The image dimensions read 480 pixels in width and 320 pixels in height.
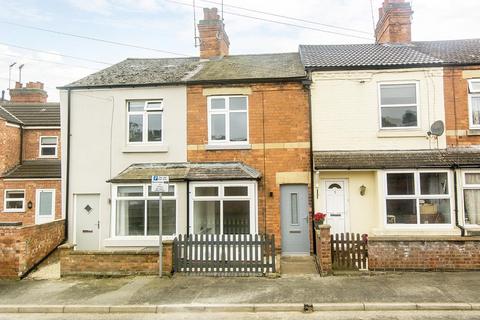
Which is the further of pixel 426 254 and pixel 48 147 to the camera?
pixel 48 147

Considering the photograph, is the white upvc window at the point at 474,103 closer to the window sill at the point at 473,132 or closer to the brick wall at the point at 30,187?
the window sill at the point at 473,132

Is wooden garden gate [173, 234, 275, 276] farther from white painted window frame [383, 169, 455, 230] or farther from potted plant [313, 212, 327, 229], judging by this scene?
white painted window frame [383, 169, 455, 230]

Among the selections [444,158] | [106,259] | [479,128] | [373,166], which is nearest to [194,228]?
[106,259]

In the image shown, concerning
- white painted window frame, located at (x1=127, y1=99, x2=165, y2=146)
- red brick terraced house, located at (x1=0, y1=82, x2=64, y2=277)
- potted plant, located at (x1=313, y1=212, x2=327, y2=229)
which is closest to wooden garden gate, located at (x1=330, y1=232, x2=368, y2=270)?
potted plant, located at (x1=313, y1=212, x2=327, y2=229)

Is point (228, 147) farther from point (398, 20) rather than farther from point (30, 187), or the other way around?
point (30, 187)

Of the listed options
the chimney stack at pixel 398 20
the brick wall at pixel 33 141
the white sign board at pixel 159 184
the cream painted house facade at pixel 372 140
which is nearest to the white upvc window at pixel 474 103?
the cream painted house facade at pixel 372 140

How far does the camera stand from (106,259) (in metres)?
9.55

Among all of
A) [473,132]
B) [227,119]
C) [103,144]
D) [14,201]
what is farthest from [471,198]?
[14,201]

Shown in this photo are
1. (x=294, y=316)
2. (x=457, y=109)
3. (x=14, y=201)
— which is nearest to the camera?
(x=294, y=316)

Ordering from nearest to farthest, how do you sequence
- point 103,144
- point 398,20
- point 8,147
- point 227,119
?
point 227,119
point 103,144
point 398,20
point 8,147

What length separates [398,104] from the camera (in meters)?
12.0

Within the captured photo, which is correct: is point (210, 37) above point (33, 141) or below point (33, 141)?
above

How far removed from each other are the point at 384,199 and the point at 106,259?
8.11m

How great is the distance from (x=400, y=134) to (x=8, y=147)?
18.3m
